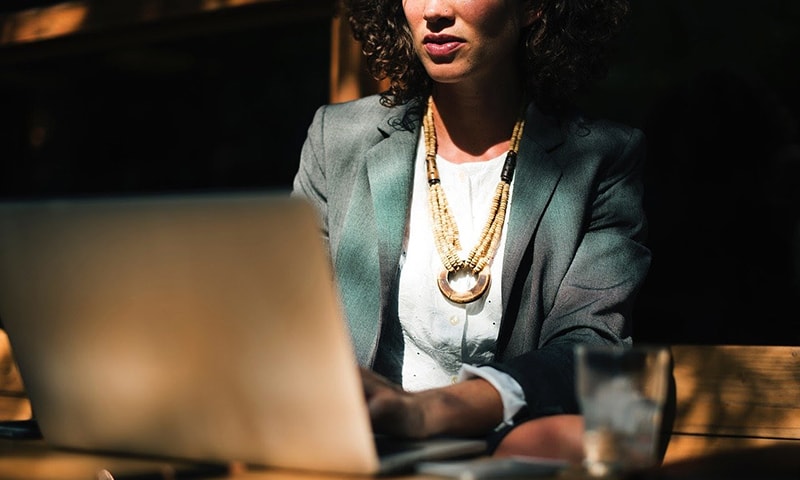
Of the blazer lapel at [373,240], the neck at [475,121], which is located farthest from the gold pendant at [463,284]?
the neck at [475,121]

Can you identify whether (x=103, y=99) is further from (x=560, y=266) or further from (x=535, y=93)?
(x=560, y=266)

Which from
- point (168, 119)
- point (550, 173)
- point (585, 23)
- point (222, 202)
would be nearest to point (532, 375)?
point (550, 173)

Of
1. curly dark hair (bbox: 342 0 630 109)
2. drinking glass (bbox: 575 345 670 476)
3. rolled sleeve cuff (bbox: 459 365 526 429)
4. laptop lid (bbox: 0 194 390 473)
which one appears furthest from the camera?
curly dark hair (bbox: 342 0 630 109)

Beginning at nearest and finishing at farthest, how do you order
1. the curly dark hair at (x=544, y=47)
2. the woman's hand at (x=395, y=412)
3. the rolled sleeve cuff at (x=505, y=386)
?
the woman's hand at (x=395, y=412) → the rolled sleeve cuff at (x=505, y=386) → the curly dark hair at (x=544, y=47)

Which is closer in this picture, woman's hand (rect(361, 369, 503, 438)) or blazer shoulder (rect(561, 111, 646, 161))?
→ woman's hand (rect(361, 369, 503, 438))

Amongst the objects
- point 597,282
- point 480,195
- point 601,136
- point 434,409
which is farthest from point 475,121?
point 434,409

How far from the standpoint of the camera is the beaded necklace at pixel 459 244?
93.9 inches

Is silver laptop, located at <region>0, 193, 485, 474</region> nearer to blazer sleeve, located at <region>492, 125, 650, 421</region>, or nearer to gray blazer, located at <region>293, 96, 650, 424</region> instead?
blazer sleeve, located at <region>492, 125, 650, 421</region>

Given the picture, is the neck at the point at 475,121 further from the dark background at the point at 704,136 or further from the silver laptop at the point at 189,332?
the silver laptop at the point at 189,332

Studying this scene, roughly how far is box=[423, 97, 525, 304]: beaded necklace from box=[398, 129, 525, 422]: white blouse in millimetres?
20

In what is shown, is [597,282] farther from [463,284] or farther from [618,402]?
[618,402]

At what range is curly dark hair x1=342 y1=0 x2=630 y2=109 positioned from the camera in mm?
2559

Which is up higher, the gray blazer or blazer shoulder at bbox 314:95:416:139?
blazer shoulder at bbox 314:95:416:139

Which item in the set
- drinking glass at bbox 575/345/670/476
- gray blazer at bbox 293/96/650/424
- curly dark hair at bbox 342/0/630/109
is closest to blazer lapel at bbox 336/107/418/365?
gray blazer at bbox 293/96/650/424
